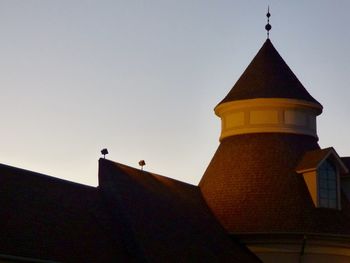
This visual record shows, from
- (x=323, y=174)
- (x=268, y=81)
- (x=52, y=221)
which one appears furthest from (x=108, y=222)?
(x=268, y=81)

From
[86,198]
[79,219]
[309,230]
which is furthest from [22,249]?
[309,230]

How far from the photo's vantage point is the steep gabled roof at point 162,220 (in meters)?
25.0

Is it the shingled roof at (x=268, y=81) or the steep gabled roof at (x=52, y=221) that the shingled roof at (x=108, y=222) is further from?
the shingled roof at (x=268, y=81)

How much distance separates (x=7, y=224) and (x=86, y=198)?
177 inches

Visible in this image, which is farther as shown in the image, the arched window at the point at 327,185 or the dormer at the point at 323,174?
the arched window at the point at 327,185

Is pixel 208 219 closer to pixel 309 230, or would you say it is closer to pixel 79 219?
pixel 309 230

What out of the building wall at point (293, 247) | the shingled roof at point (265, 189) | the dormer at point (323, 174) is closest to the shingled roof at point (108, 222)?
the building wall at point (293, 247)

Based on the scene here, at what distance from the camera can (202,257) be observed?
2619 cm

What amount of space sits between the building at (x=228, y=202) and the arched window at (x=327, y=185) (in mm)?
41

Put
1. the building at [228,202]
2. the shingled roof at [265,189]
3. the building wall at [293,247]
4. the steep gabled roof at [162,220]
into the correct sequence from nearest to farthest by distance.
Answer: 1. the building at [228,202]
2. the steep gabled roof at [162,220]
3. the building wall at [293,247]
4. the shingled roof at [265,189]

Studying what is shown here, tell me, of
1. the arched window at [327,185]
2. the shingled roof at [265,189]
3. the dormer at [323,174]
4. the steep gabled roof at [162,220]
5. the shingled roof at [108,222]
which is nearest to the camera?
the shingled roof at [108,222]

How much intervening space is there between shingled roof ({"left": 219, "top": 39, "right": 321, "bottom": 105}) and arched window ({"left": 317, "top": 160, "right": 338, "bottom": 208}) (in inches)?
126

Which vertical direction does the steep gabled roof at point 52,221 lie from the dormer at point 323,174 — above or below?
below

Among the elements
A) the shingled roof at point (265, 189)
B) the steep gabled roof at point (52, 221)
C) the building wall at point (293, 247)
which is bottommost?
the steep gabled roof at point (52, 221)
